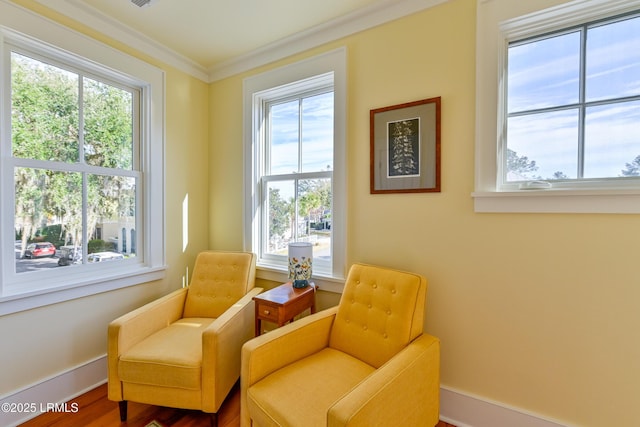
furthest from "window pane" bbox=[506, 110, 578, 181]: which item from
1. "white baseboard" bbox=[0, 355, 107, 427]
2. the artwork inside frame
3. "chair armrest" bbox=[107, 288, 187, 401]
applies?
"white baseboard" bbox=[0, 355, 107, 427]

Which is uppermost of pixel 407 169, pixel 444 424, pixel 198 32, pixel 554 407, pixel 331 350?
pixel 198 32

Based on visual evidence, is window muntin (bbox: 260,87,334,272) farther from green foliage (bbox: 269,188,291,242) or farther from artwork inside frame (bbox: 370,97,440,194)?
artwork inside frame (bbox: 370,97,440,194)

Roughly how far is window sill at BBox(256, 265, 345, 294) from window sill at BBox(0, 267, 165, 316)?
2.74ft

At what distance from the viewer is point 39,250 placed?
5.78 ft

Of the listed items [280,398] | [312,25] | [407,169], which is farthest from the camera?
[312,25]

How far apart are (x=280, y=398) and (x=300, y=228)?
133 centimetres

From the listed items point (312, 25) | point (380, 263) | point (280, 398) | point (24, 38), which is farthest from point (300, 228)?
point (24, 38)

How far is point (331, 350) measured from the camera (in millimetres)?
1619

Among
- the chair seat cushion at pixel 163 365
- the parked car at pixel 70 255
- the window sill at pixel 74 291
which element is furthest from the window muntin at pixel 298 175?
the parked car at pixel 70 255

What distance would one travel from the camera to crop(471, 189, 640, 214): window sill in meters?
1.27

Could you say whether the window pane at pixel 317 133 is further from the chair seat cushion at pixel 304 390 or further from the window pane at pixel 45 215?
the window pane at pixel 45 215

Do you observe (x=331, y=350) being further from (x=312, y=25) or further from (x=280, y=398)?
(x=312, y=25)

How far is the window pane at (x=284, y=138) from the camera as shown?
7.88ft

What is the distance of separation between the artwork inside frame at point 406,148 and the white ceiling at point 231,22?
621mm
